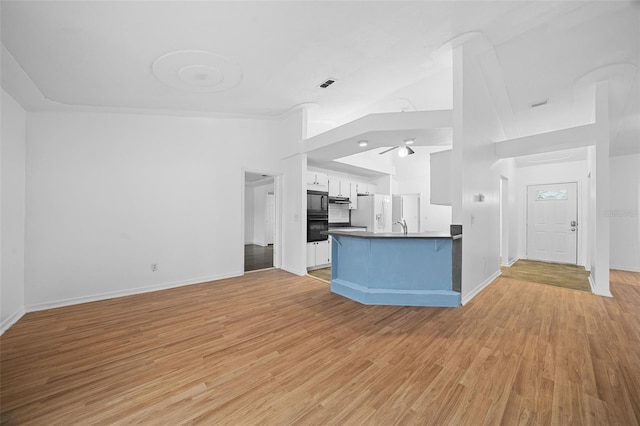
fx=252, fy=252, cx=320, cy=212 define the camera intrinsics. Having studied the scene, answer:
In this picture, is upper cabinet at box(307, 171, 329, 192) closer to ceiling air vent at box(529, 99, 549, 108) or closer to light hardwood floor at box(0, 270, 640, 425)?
light hardwood floor at box(0, 270, 640, 425)

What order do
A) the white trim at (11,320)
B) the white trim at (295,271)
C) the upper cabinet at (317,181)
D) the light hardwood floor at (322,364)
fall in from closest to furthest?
the light hardwood floor at (322,364) → the white trim at (11,320) → the white trim at (295,271) → the upper cabinet at (317,181)

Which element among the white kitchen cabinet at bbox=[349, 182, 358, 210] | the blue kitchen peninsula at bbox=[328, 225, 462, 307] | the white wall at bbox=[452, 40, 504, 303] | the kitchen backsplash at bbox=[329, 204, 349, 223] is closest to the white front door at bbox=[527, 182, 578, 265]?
the white wall at bbox=[452, 40, 504, 303]

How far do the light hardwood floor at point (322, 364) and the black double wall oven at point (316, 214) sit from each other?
86.3 inches

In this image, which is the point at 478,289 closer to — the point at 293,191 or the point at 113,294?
the point at 293,191

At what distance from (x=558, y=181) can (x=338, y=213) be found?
5845mm

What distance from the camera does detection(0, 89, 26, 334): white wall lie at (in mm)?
2748

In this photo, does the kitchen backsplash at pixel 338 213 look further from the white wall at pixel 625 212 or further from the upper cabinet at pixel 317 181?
the white wall at pixel 625 212

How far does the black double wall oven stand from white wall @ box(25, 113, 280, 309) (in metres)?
1.42

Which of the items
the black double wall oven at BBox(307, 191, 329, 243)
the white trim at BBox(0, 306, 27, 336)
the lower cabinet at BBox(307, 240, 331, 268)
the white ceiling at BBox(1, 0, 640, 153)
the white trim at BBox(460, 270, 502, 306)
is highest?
the white ceiling at BBox(1, 0, 640, 153)

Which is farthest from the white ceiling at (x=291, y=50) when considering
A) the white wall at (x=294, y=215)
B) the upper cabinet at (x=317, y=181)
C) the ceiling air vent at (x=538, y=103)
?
the upper cabinet at (x=317, y=181)

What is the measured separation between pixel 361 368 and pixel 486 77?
14.8 ft

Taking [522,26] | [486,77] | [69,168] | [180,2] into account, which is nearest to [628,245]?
[486,77]

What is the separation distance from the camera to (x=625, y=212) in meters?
5.77

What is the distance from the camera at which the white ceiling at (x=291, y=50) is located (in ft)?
7.41
